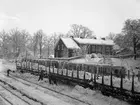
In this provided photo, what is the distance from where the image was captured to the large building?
47094 millimetres

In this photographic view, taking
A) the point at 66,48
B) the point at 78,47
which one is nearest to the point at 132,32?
the point at 78,47

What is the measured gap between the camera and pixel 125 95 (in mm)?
10914

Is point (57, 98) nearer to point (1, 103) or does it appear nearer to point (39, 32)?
point (1, 103)

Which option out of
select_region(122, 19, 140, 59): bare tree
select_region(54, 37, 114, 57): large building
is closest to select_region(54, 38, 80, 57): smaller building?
select_region(54, 37, 114, 57): large building

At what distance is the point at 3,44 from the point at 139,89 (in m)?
82.9

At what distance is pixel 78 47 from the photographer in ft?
158

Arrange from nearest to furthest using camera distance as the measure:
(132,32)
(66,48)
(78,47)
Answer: (132,32) < (66,48) < (78,47)

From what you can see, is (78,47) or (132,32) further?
(78,47)

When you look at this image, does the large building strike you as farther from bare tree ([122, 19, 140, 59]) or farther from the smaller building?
bare tree ([122, 19, 140, 59])

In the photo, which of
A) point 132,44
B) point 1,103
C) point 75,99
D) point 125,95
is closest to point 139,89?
point 125,95

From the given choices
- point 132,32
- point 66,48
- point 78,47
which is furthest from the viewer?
point 78,47

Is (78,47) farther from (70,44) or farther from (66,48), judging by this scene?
(66,48)

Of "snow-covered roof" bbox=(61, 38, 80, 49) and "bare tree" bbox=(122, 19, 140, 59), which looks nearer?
"bare tree" bbox=(122, 19, 140, 59)

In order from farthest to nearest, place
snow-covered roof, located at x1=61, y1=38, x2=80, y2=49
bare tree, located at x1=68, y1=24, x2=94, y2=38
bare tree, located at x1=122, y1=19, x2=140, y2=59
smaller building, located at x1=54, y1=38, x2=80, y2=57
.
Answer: bare tree, located at x1=68, y1=24, x2=94, y2=38 → snow-covered roof, located at x1=61, y1=38, x2=80, y2=49 → smaller building, located at x1=54, y1=38, x2=80, y2=57 → bare tree, located at x1=122, y1=19, x2=140, y2=59
